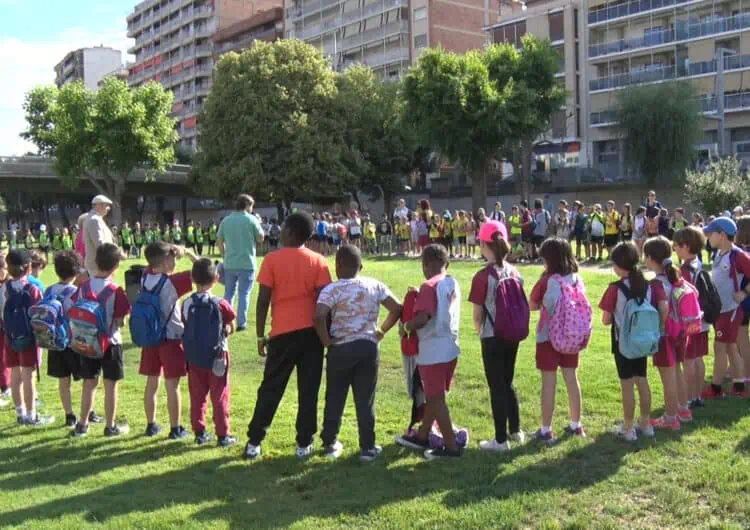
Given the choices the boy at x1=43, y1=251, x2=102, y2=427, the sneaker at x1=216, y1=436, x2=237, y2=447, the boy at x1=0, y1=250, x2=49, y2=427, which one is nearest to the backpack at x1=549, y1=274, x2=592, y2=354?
the sneaker at x1=216, y1=436, x2=237, y2=447

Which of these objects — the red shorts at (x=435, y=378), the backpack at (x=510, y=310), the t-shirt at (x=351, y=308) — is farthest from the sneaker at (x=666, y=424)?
the t-shirt at (x=351, y=308)

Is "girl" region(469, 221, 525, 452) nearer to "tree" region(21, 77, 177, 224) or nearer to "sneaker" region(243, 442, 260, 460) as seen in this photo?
"sneaker" region(243, 442, 260, 460)

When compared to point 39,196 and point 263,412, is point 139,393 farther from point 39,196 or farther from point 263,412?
point 39,196

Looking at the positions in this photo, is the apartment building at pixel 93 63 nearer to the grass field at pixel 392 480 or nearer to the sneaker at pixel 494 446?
the grass field at pixel 392 480

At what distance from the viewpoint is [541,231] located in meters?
21.6

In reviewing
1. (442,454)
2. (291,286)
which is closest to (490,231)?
(291,286)

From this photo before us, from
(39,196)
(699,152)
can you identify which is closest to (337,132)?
(699,152)

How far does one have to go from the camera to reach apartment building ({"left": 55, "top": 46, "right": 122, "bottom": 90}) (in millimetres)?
125188

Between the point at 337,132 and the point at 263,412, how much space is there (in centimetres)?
3993

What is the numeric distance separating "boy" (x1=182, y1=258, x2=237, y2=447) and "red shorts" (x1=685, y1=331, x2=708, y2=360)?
3901 millimetres

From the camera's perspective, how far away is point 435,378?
555 cm

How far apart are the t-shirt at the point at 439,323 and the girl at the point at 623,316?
3.97ft

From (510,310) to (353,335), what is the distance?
1166 mm

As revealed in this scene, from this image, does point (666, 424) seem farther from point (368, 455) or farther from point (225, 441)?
point (225, 441)
